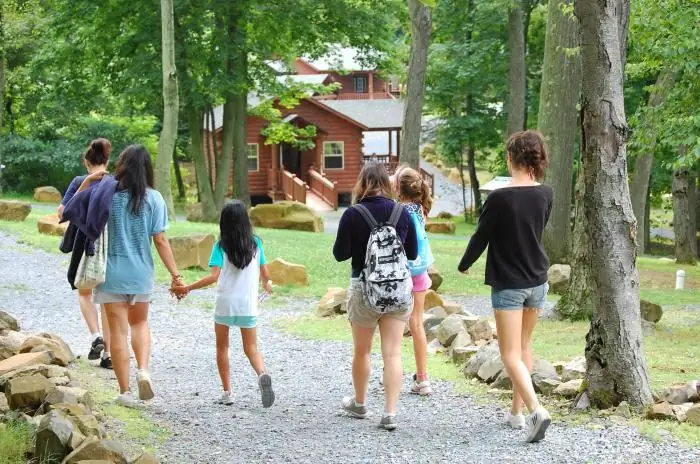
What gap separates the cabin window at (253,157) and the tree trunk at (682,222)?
88.9 ft

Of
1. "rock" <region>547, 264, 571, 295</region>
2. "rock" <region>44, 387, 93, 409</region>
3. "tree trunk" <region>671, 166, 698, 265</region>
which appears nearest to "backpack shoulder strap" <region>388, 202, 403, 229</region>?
"rock" <region>44, 387, 93, 409</region>

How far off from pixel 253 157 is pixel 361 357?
45.9m

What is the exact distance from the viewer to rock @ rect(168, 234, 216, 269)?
17.3 metres

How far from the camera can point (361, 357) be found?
23.3ft

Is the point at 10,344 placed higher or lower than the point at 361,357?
lower

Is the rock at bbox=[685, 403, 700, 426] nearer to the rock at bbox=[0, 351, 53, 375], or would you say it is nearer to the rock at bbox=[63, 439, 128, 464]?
the rock at bbox=[63, 439, 128, 464]

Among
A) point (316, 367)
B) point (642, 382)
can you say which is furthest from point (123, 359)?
point (642, 382)

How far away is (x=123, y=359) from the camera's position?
7629 mm

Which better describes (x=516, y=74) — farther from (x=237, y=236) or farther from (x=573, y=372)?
(x=237, y=236)

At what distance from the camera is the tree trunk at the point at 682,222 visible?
27578 mm

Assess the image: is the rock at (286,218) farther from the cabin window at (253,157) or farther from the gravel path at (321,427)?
the gravel path at (321,427)

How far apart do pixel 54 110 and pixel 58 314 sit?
31.1 metres

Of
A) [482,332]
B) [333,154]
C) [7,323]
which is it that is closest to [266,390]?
[7,323]

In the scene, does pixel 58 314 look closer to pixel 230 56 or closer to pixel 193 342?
pixel 193 342
